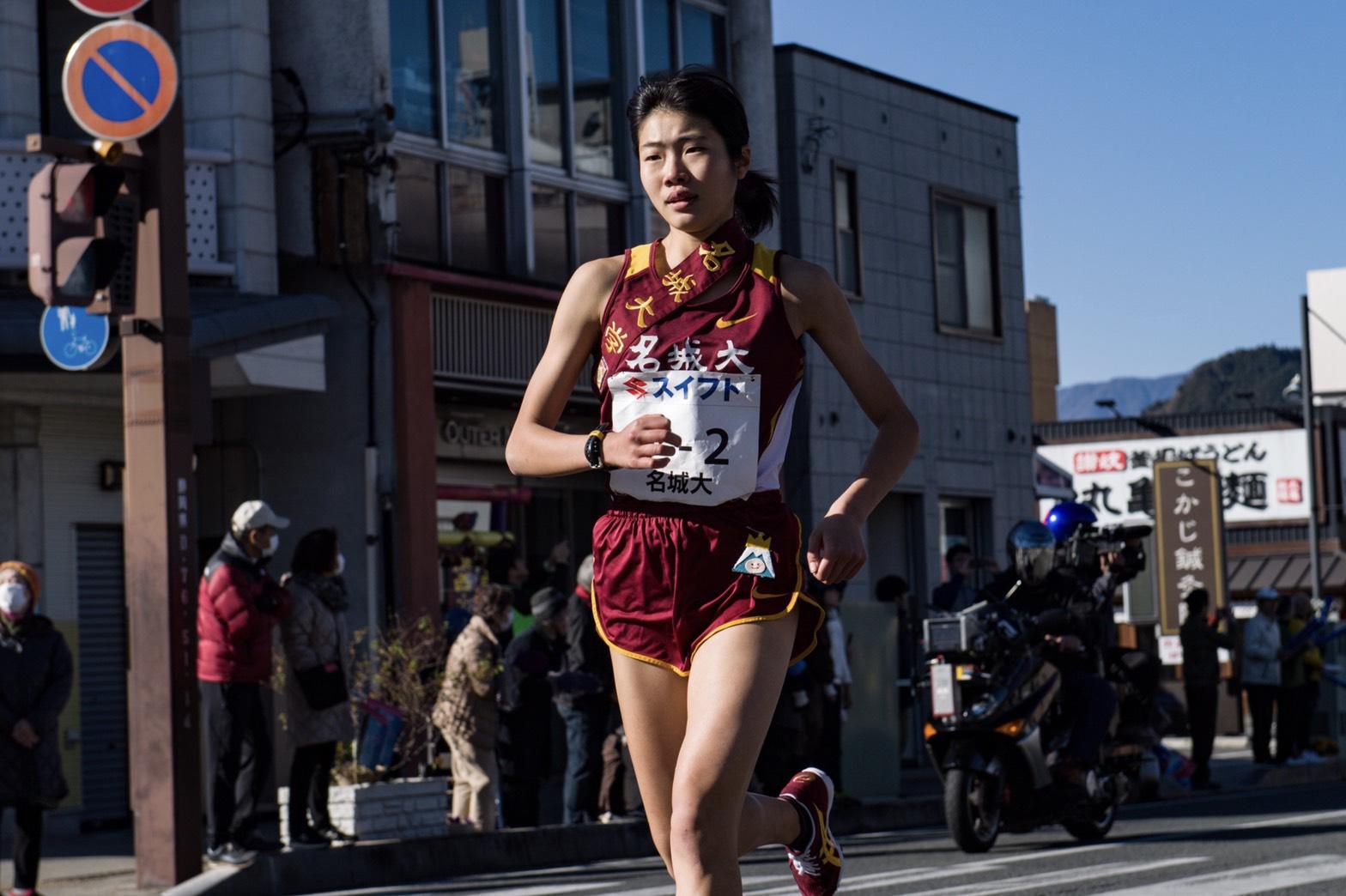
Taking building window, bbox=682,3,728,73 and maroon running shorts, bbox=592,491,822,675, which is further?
building window, bbox=682,3,728,73

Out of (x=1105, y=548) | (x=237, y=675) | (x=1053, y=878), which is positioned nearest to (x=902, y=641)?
(x=1105, y=548)

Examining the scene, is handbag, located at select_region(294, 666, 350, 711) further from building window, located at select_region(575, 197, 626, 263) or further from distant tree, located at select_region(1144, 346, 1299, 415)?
distant tree, located at select_region(1144, 346, 1299, 415)

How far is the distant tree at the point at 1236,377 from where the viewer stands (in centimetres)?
16712

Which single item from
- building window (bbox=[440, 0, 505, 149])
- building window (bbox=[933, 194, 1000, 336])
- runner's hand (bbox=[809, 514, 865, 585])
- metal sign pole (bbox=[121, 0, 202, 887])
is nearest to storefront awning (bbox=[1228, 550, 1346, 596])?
building window (bbox=[933, 194, 1000, 336])

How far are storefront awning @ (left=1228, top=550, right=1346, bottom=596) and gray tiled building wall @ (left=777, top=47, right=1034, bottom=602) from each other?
28.7 metres

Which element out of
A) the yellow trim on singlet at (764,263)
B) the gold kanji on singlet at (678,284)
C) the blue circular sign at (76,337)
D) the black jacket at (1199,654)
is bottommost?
the black jacket at (1199,654)

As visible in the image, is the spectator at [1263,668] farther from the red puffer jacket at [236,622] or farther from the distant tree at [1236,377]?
the distant tree at [1236,377]

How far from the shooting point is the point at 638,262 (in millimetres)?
5199

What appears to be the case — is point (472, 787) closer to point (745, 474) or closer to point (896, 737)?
point (896, 737)

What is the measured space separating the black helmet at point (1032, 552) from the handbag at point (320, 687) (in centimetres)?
394

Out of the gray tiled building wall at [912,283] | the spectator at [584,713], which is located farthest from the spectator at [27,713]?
the gray tiled building wall at [912,283]

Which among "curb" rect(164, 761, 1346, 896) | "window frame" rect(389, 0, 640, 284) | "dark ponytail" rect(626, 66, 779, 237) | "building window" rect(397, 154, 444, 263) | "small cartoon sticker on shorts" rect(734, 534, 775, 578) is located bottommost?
"curb" rect(164, 761, 1346, 896)

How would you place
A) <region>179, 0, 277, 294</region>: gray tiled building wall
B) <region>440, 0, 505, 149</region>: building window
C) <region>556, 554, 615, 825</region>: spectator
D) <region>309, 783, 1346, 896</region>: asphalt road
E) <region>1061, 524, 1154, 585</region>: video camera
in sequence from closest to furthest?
<region>309, 783, 1346, 896</region>: asphalt road, <region>1061, 524, 1154, 585</region>: video camera, <region>556, 554, 615, 825</region>: spectator, <region>179, 0, 277, 294</region>: gray tiled building wall, <region>440, 0, 505, 149</region>: building window

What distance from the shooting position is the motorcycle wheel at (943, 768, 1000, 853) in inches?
503
